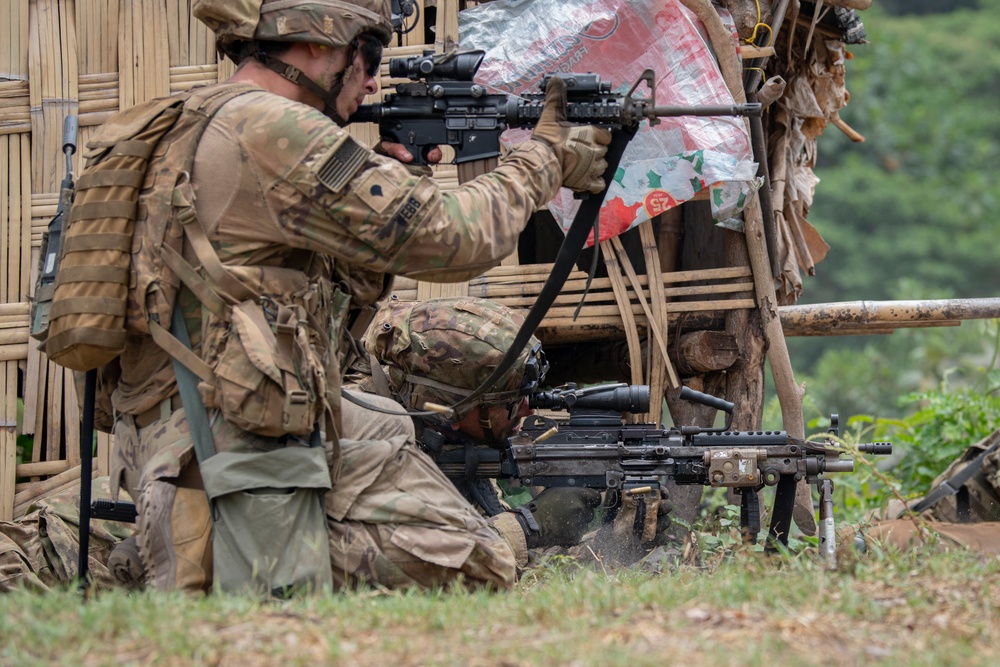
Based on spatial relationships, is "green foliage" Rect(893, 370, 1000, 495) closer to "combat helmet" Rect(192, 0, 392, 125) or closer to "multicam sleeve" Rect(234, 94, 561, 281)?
"multicam sleeve" Rect(234, 94, 561, 281)

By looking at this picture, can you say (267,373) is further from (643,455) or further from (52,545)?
(643,455)

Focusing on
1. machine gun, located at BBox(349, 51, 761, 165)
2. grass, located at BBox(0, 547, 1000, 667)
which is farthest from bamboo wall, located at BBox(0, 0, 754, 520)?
grass, located at BBox(0, 547, 1000, 667)

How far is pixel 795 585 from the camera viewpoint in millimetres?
3486

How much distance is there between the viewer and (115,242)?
3854 millimetres

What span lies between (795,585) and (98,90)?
4.35 m

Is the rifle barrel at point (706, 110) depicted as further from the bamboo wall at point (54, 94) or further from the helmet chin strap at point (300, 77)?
the bamboo wall at point (54, 94)

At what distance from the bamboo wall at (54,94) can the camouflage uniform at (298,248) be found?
203 cm

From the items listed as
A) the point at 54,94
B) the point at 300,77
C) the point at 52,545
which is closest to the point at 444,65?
the point at 300,77

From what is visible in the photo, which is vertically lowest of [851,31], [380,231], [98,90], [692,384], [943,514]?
[943,514]

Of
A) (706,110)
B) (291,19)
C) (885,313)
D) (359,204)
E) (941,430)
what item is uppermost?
(291,19)

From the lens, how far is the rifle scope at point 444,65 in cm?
423

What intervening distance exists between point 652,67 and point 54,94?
2972 mm

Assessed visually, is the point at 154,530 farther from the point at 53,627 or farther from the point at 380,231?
the point at 380,231

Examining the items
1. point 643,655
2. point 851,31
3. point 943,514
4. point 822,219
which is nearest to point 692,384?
point 943,514
